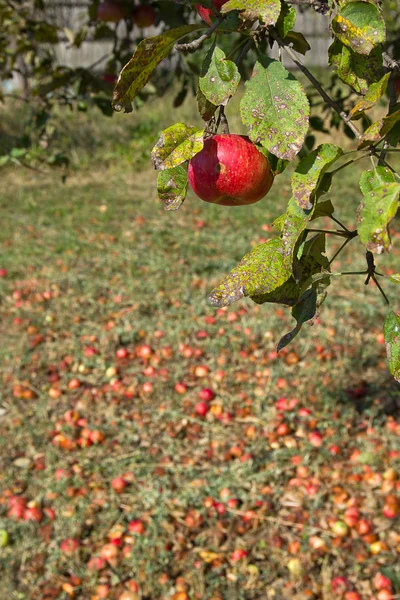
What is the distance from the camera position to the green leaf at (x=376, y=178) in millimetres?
632

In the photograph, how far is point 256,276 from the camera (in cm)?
67

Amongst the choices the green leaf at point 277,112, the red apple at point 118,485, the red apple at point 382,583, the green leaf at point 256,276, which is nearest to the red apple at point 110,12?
the green leaf at point 277,112

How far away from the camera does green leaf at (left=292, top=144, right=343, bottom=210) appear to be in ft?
2.13

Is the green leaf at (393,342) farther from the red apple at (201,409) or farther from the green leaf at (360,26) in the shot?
the red apple at (201,409)

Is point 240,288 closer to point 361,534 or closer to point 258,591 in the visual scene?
point 258,591

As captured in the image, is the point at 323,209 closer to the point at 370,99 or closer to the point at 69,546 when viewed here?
the point at 370,99

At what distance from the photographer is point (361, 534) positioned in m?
2.36

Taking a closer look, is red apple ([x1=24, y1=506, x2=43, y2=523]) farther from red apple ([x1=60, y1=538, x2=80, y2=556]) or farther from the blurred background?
red apple ([x1=60, y1=538, x2=80, y2=556])

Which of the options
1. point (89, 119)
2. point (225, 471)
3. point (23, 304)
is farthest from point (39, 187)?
point (225, 471)

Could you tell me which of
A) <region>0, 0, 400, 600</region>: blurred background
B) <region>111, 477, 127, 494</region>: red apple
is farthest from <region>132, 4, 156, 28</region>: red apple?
<region>111, 477, 127, 494</region>: red apple

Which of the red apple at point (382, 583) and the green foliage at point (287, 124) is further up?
the green foliage at point (287, 124)

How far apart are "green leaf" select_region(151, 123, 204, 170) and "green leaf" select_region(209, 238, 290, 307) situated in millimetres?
120

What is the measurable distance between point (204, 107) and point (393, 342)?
34 cm

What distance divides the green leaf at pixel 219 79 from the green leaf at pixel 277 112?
0.02 m
